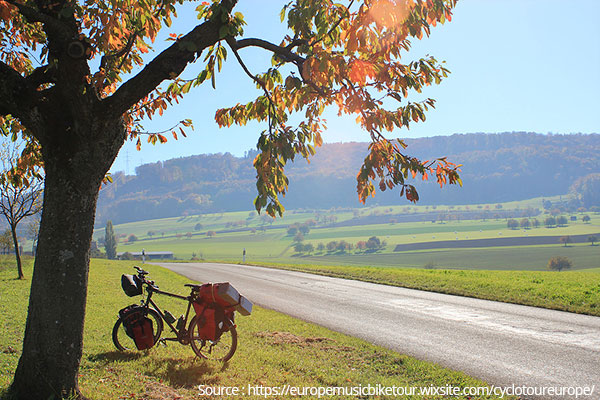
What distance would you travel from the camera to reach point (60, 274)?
511 cm

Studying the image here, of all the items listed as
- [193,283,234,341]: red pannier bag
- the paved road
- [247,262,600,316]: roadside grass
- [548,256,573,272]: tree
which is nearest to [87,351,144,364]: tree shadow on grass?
[193,283,234,341]: red pannier bag

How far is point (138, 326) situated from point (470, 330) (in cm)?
742

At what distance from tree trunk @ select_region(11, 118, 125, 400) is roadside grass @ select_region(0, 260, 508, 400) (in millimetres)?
654

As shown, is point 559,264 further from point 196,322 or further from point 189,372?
point 189,372

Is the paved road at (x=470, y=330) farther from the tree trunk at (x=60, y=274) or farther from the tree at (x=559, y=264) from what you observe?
the tree at (x=559, y=264)

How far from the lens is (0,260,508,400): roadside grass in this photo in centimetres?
628

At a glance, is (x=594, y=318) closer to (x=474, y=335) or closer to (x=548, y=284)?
(x=474, y=335)

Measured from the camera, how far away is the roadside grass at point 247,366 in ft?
20.6

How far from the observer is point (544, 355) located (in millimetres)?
8117

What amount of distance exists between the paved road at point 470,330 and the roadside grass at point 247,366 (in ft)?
2.74

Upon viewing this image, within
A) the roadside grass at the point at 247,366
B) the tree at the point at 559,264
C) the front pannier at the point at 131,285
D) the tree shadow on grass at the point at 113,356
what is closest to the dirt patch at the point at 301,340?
the roadside grass at the point at 247,366

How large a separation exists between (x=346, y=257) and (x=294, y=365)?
448 feet

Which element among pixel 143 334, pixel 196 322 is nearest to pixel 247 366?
pixel 196 322

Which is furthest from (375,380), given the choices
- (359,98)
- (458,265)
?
(458,265)
